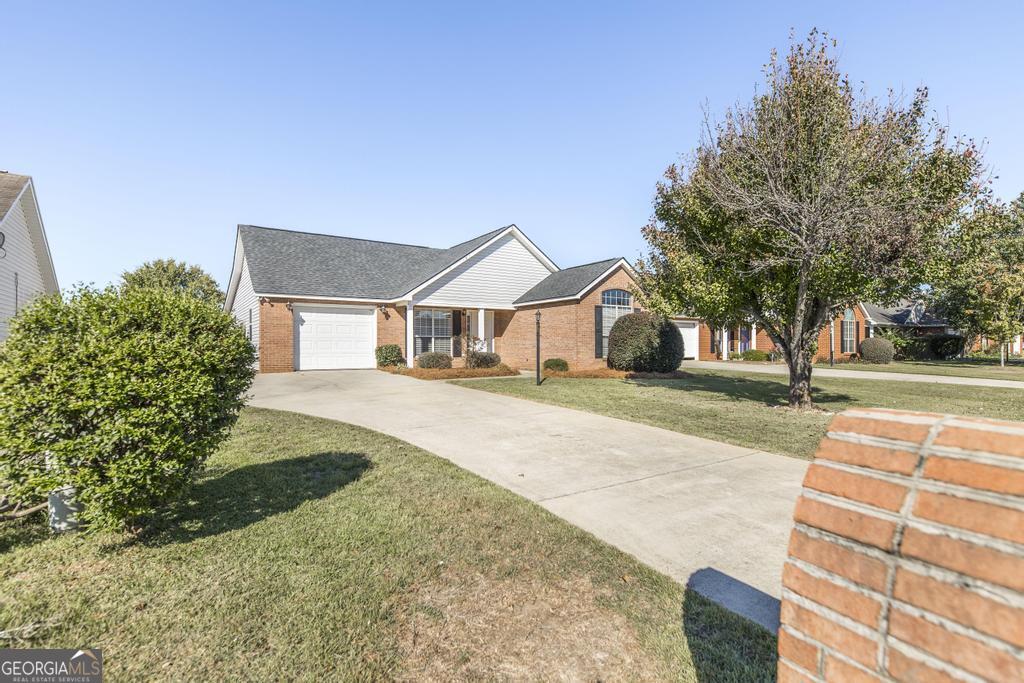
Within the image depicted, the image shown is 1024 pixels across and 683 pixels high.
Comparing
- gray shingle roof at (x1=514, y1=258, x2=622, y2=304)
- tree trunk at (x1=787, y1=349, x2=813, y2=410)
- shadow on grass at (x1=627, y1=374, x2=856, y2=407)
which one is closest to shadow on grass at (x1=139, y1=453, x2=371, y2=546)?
tree trunk at (x1=787, y1=349, x2=813, y2=410)

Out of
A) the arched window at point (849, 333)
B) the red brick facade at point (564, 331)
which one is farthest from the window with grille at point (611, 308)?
the arched window at point (849, 333)

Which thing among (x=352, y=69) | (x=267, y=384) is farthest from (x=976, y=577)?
(x=267, y=384)

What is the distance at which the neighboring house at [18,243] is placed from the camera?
1331 cm

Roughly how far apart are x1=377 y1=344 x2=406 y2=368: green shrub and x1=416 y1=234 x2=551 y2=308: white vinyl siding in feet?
7.51

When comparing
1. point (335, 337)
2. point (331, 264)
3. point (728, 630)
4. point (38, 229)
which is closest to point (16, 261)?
point (38, 229)

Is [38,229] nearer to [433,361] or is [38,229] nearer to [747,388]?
[433,361]

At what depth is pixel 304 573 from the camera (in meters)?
3.24

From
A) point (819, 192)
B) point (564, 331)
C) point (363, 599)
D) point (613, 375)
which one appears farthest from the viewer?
point (564, 331)

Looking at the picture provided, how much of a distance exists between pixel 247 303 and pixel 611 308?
16543 mm

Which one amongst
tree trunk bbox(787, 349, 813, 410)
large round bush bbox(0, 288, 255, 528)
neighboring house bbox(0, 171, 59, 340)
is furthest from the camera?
neighboring house bbox(0, 171, 59, 340)

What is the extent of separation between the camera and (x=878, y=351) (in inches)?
1099

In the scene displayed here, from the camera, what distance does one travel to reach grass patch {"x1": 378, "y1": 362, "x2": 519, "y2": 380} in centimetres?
1719

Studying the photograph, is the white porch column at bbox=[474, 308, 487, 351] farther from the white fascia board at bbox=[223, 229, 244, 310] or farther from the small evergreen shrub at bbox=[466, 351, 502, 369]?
the white fascia board at bbox=[223, 229, 244, 310]

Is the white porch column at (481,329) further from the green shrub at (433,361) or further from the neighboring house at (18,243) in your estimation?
the neighboring house at (18,243)
